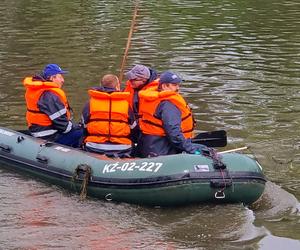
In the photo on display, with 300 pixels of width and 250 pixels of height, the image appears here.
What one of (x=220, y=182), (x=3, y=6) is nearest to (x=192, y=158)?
(x=220, y=182)

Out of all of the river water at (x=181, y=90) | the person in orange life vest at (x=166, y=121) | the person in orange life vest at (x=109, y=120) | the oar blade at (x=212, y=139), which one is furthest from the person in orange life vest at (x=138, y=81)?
the river water at (x=181, y=90)

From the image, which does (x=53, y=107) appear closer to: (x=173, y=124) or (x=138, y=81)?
(x=138, y=81)

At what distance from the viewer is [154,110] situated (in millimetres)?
7352

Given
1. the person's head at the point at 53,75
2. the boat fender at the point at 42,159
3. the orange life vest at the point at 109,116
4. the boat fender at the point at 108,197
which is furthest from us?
the person's head at the point at 53,75

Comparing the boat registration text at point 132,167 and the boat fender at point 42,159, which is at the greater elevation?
the boat registration text at point 132,167

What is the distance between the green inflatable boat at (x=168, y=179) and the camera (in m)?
6.85

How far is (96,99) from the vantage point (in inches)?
298

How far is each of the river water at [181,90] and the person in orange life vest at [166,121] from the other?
719mm

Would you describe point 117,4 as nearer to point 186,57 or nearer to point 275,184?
point 186,57

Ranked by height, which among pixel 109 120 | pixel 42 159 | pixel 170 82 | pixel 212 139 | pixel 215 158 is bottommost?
pixel 42 159

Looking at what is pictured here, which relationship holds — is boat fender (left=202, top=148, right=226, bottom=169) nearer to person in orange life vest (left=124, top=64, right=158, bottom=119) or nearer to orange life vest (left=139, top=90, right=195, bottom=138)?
orange life vest (left=139, top=90, right=195, bottom=138)

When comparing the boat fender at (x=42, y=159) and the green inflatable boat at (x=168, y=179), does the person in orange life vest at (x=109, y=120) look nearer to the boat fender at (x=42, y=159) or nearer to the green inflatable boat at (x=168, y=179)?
the green inflatable boat at (x=168, y=179)

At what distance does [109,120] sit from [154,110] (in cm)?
56

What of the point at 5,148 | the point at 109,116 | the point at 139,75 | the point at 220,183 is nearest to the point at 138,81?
the point at 139,75
